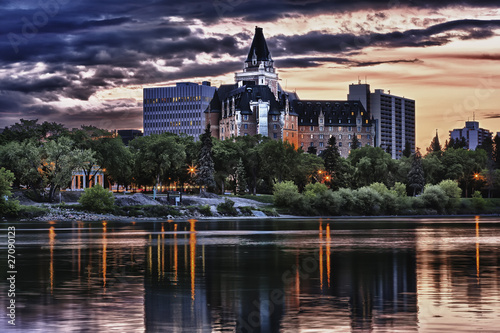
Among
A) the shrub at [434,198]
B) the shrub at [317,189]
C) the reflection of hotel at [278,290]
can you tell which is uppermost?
the shrub at [317,189]

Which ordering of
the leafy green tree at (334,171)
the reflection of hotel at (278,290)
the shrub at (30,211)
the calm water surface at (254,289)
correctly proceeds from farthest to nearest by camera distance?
the leafy green tree at (334,171) → the shrub at (30,211) → the reflection of hotel at (278,290) → the calm water surface at (254,289)

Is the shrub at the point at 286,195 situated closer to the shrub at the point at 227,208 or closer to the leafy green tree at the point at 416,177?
the shrub at the point at 227,208

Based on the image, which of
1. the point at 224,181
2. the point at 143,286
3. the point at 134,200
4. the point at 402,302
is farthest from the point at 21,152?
the point at 402,302

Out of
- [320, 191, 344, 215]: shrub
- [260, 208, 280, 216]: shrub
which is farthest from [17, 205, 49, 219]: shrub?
[320, 191, 344, 215]: shrub

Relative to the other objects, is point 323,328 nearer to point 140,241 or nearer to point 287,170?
point 140,241

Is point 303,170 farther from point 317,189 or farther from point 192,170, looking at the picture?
point 192,170

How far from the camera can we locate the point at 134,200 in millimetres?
119125

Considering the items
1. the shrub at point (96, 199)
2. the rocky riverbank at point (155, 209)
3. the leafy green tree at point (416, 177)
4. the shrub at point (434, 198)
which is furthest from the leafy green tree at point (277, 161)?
the shrub at point (96, 199)

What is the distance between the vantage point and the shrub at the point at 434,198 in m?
146

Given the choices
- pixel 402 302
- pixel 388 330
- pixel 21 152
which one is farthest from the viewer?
pixel 21 152

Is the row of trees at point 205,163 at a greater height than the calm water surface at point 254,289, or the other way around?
the row of trees at point 205,163

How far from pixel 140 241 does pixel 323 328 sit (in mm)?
38698

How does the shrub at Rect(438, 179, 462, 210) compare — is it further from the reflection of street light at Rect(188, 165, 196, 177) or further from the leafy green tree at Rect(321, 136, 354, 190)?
the reflection of street light at Rect(188, 165, 196, 177)

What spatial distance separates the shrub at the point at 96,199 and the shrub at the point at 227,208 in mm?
21748
